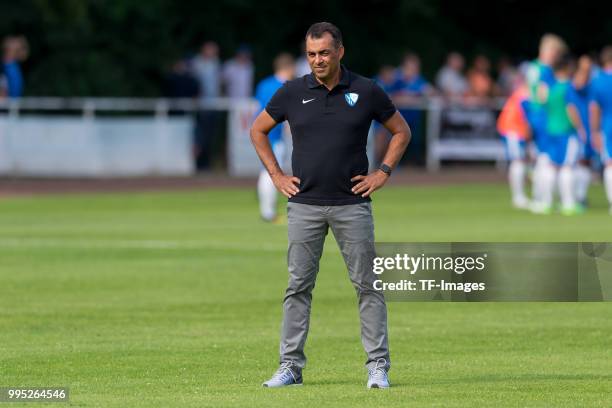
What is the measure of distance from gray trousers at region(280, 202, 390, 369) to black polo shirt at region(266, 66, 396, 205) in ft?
0.24

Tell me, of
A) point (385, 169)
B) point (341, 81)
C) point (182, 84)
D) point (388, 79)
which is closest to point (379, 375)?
point (385, 169)

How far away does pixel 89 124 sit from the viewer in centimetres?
3275

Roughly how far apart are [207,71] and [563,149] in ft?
38.0

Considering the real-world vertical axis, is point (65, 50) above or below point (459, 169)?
above

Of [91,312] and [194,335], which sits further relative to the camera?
[91,312]

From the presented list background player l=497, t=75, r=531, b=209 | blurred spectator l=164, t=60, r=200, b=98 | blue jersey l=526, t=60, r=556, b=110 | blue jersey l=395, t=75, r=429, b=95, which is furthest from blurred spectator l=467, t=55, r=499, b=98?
blue jersey l=526, t=60, r=556, b=110

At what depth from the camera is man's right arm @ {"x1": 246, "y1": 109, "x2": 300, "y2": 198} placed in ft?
32.7

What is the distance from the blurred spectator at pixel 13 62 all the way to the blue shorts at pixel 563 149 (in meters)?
9.07

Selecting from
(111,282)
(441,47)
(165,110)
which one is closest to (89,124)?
(165,110)

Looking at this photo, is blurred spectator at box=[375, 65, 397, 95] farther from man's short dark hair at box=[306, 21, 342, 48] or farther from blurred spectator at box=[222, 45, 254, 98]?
man's short dark hair at box=[306, 21, 342, 48]

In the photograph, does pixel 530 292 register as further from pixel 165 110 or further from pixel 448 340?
pixel 165 110

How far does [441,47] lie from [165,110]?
35.4 ft

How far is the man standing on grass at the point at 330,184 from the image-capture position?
9.87 m

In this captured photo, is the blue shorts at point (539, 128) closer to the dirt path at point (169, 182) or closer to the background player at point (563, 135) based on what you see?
the background player at point (563, 135)
